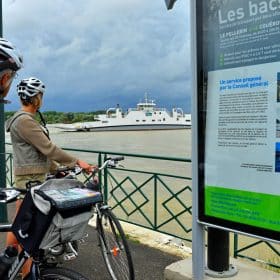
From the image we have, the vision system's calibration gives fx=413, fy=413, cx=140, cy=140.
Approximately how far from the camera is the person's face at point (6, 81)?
78.7 inches

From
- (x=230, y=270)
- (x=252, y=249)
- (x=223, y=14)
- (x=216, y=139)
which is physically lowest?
(x=252, y=249)

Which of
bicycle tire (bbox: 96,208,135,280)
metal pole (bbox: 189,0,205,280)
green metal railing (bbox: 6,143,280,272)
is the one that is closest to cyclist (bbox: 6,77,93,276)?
bicycle tire (bbox: 96,208,135,280)

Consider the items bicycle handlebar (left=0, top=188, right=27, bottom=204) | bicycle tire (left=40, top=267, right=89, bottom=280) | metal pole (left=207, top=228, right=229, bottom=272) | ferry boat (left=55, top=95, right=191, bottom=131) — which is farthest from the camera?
ferry boat (left=55, top=95, right=191, bottom=131)

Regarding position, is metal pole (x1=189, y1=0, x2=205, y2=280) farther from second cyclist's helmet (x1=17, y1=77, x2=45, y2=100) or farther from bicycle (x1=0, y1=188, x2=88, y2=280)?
second cyclist's helmet (x1=17, y1=77, x2=45, y2=100)

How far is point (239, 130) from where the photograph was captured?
2.34 meters

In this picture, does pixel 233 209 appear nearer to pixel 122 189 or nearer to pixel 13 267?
pixel 13 267

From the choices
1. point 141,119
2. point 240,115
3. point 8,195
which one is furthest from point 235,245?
point 141,119

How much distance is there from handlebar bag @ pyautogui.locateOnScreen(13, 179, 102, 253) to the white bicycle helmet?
61cm

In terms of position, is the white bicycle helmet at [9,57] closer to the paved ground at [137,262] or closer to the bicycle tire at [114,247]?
the bicycle tire at [114,247]

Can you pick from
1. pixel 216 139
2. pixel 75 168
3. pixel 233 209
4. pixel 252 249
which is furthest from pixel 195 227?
pixel 252 249

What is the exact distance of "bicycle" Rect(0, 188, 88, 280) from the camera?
1867mm

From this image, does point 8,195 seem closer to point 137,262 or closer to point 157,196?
point 137,262

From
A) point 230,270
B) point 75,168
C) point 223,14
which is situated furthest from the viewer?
point 75,168

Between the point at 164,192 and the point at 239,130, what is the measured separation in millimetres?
2705
